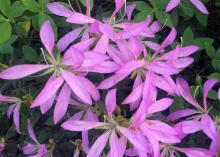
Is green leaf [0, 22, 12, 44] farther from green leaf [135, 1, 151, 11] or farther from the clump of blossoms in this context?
green leaf [135, 1, 151, 11]

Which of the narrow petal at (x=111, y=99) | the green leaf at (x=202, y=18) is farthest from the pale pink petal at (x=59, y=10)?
the green leaf at (x=202, y=18)

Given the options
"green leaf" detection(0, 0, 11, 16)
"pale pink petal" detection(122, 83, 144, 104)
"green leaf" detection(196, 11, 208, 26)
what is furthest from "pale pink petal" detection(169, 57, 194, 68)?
"green leaf" detection(0, 0, 11, 16)

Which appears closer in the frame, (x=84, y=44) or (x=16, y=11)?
(x=84, y=44)

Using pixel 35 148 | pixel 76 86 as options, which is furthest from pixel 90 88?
pixel 35 148

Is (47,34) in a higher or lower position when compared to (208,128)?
higher

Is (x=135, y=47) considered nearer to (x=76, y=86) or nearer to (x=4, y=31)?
(x=76, y=86)

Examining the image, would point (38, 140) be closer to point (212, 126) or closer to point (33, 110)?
point (33, 110)

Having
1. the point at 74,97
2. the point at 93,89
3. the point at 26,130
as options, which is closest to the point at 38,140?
the point at 26,130
